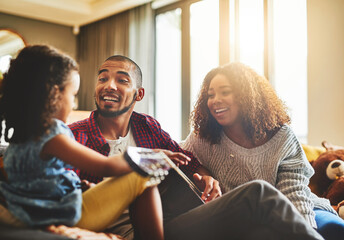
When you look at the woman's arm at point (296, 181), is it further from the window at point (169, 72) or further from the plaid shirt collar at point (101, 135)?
the window at point (169, 72)

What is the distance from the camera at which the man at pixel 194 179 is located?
113 centimetres

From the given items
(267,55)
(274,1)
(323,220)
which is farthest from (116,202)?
(274,1)

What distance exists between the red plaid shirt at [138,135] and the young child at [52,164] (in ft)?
1.20

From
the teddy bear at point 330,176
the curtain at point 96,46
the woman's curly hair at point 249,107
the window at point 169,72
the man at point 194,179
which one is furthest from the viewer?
the curtain at point 96,46

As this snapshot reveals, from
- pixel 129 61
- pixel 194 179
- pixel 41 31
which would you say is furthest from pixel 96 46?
pixel 194 179

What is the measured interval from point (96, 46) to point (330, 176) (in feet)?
14.2

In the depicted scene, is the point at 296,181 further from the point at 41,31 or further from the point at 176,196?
the point at 41,31

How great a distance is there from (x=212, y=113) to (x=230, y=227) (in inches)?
25.4

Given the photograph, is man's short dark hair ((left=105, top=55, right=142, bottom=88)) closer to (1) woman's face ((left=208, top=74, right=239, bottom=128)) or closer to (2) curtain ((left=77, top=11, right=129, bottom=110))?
(1) woman's face ((left=208, top=74, right=239, bottom=128))

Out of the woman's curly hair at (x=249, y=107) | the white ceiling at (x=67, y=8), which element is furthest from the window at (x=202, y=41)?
the woman's curly hair at (x=249, y=107)

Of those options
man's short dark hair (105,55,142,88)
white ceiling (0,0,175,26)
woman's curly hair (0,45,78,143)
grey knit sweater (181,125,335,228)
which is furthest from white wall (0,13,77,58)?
woman's curly hair (0,45,78,143)

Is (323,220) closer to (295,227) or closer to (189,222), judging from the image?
(295,227)

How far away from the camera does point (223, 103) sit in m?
Result: 1.68

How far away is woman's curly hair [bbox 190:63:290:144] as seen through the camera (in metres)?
1.67
